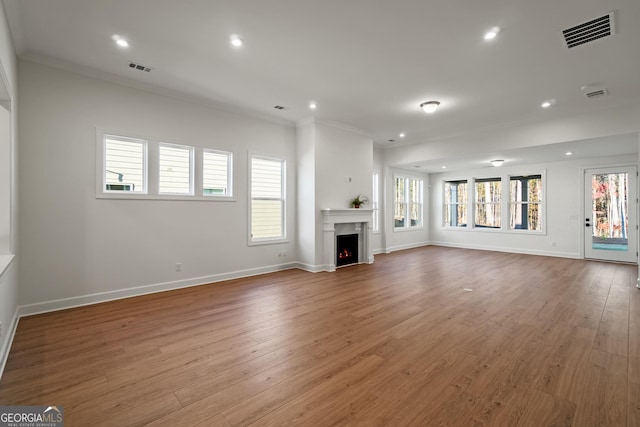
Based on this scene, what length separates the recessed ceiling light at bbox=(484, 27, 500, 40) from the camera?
10.1ft

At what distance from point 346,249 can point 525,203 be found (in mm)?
5744

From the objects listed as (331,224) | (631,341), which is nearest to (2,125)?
(331,224)

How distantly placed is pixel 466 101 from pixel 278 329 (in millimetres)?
4719

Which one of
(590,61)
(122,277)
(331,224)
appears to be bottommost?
(122,277)

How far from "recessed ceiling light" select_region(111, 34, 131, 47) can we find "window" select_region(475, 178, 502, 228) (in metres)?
9.59

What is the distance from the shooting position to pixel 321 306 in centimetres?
394

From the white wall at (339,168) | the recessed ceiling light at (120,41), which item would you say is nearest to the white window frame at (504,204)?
the white wall at (339,168)

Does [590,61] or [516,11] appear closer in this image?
[516,11]

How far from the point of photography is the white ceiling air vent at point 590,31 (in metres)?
2.91

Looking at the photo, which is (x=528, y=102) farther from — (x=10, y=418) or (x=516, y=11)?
(x=10, y=418)

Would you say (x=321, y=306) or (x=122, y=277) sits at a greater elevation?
(x=122, y=277)

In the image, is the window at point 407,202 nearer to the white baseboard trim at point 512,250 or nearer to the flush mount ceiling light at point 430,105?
the white baseboard trim at point 512,250

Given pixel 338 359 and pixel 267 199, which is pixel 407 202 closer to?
pixel 267 199

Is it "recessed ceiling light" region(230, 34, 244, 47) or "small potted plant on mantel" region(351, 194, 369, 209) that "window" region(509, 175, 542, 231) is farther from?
"recessed ceiling light" region(230, 34, 244, 47)
